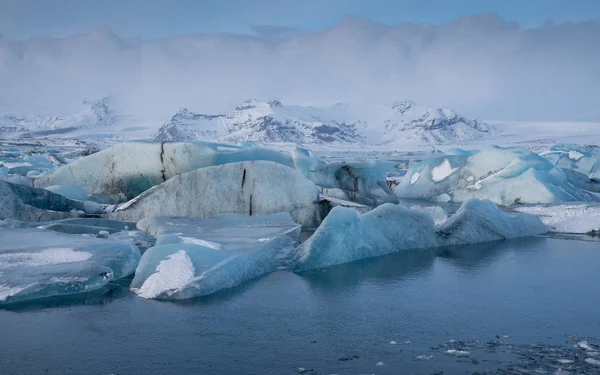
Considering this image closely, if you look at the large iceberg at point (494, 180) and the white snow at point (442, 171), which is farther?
the white snow at point (442, 171)

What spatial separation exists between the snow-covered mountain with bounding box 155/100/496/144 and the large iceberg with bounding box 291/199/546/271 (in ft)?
370

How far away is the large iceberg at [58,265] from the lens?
483cm

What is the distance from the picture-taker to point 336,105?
182500mm

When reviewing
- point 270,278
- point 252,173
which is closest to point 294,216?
point 252,173

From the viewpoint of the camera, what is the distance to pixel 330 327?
411 centimetres

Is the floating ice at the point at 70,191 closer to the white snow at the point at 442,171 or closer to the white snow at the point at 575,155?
the white snow at the point at 442,171

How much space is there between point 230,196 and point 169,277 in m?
4.02

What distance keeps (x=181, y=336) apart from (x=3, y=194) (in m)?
6.11

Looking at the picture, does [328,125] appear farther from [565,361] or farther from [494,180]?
[565,361]

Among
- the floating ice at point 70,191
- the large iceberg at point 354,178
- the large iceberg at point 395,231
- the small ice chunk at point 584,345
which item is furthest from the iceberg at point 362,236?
the floating ice at point 70,191

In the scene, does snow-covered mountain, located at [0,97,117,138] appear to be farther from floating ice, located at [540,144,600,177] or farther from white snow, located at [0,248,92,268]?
white snow, located at [0,248,92,268]

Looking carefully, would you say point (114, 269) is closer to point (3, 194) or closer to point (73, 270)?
point (73, 270)

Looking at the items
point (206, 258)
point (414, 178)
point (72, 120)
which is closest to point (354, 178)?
point (414, 178)

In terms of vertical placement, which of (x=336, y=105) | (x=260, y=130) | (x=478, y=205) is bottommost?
(x=478, y=205)
